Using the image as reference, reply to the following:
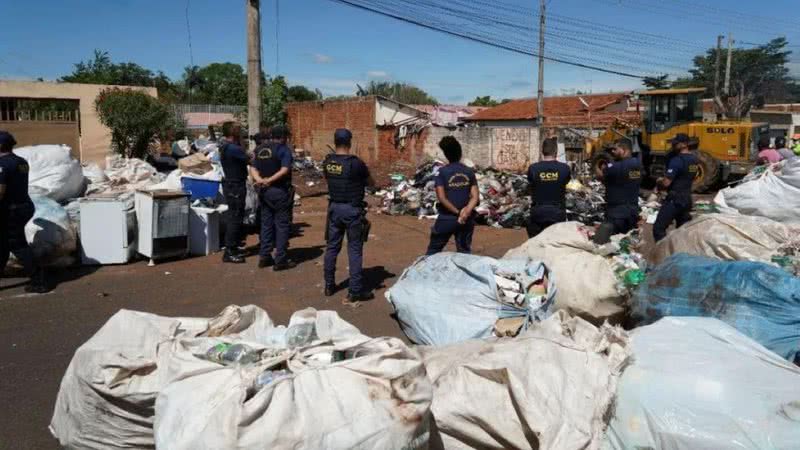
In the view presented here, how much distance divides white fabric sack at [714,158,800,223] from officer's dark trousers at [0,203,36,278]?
7.99m

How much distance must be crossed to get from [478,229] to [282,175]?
14.3 ft

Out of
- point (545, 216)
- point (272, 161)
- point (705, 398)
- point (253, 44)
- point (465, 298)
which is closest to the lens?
point (705, 398)

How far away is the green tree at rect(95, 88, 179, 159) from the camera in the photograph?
1350 centimetres

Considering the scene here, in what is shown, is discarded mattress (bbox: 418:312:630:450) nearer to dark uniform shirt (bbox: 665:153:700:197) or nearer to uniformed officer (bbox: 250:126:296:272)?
uniformed officer (bbox: 250:126:296:272)

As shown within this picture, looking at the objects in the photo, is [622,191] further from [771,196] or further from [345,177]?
[771,196]

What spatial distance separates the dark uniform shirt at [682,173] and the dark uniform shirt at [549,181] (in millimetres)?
1541

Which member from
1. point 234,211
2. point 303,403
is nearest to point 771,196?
point 234,211

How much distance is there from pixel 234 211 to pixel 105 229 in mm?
1391

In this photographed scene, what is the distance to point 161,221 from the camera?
22.5 ft

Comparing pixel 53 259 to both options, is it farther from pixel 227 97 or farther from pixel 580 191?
pixel 227 97

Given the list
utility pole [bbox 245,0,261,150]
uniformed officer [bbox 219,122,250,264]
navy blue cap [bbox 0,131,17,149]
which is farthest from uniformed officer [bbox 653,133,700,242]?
utility pole [bbox 245,0,261,150]

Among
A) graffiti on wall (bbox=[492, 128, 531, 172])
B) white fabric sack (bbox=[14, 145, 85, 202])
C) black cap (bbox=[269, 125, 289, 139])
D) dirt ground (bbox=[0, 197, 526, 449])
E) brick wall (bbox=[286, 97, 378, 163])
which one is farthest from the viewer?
brick wall (bbox=[286, 97, 378, 163])

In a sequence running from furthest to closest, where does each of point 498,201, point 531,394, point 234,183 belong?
1. point 498,201
2. point 234,183
3. point 531,394

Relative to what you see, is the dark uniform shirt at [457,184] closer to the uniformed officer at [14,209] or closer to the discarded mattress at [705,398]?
the discarded mattress at [705,398]
